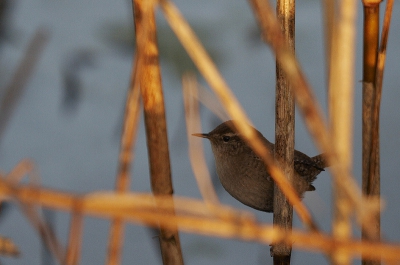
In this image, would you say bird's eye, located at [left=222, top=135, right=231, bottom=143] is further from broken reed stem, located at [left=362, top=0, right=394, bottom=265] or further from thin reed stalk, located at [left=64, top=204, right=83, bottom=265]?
thin reed stalk, located at [left=64, top=204, right=83, bottom=265]

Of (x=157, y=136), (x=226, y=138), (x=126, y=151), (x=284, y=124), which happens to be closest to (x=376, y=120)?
(x=284, y=124)

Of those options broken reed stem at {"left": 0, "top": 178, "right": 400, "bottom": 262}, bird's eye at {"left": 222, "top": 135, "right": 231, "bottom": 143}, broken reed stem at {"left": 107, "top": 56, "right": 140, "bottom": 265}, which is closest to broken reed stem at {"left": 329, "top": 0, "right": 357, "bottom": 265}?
Result: broken reed stem at {"left": 0, "top": 178, "right": 400, "bottom": 262}

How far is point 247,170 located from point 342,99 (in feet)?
8.25

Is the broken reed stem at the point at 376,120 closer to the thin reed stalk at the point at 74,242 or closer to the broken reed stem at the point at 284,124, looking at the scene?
the broken reed stem at the point at 284,124

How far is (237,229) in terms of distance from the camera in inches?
42.6

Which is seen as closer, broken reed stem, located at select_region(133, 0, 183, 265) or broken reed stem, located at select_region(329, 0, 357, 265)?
broken reed stem, located at select_region(329, 0, 357, 265)

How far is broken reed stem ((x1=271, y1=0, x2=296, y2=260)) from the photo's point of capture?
2291 mm

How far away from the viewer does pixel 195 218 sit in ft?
3.54

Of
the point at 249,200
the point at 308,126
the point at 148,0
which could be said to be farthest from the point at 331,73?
the point at 249,200

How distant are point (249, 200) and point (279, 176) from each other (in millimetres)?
2401

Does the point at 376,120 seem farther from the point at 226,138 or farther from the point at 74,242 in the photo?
the point at 226,138

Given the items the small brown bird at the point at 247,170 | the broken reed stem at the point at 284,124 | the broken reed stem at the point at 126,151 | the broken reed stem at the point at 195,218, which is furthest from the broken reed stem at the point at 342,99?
the small brown bird at the point at 247,170

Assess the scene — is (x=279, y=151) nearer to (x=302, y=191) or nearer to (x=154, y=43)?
(x=154, y=43)

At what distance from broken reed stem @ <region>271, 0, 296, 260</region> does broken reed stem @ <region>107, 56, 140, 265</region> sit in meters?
0.87
